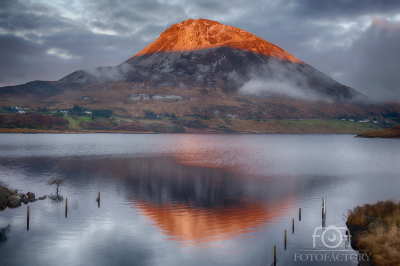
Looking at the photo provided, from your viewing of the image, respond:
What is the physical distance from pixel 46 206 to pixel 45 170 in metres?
30.0

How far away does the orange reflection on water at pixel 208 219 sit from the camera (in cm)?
2533

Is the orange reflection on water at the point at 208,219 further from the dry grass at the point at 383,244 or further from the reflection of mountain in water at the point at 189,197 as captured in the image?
the dry grass at the point at 383,244

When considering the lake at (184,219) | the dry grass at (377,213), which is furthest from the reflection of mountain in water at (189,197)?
the dry grass at (377,213)

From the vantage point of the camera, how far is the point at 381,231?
20500 mm

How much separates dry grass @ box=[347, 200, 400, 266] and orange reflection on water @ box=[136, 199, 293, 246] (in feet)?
25.4

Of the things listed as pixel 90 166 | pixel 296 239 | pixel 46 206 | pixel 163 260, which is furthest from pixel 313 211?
pixel 90 166

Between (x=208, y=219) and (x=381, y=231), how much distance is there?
1487cm

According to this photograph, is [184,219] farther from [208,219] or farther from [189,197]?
[189,197]

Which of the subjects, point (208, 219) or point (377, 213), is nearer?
point (377, 213)

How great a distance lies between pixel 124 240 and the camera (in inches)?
950

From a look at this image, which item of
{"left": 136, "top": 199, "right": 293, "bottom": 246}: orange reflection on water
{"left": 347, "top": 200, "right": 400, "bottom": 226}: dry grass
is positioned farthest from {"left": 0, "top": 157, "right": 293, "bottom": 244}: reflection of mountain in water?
{"left": 347, "top": 200, "right": 400, "bottom": 226}: dry grass

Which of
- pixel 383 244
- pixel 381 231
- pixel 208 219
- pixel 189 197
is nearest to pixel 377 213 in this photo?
pixel 381 231

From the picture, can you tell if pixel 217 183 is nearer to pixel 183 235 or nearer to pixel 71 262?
pixel 183 235

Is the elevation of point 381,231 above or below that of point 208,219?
above
